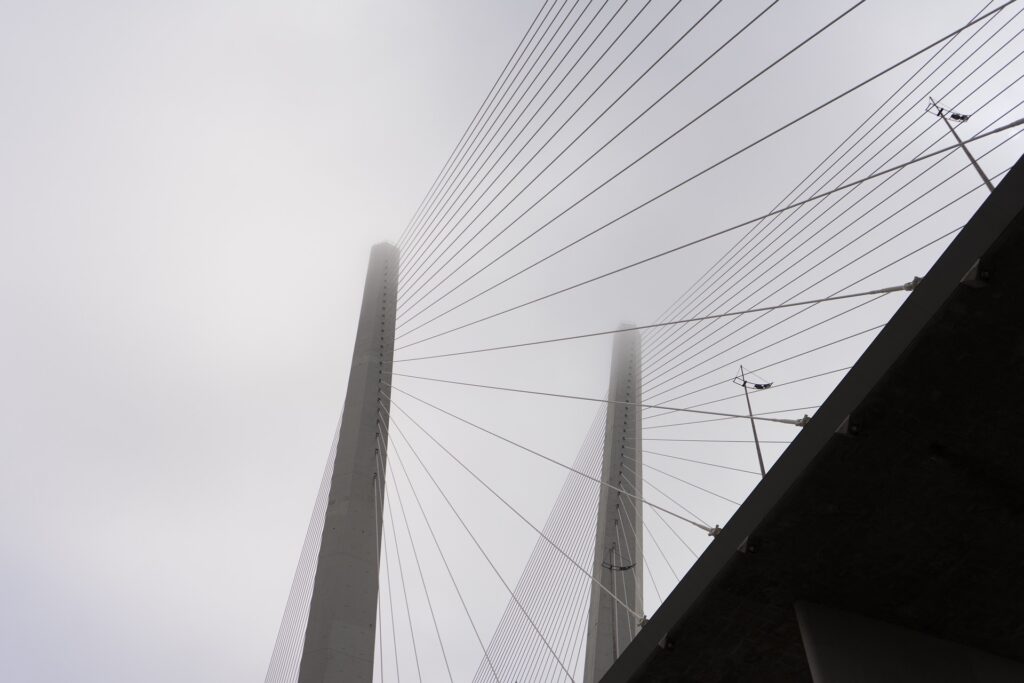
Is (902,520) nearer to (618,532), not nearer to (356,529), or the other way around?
(356,529)

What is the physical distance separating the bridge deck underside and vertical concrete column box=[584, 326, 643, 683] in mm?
7679

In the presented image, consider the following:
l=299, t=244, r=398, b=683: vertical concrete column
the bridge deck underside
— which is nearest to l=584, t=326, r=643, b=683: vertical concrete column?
l=299, t=244, r=398, b=683: vertical concrete column

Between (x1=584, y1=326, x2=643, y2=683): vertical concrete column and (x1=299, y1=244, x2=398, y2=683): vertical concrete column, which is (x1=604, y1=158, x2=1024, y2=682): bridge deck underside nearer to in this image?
(x1=299, y1=244, x2=398, y2=683): vertical concrete column

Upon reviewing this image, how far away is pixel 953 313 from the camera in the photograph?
564 centimetres

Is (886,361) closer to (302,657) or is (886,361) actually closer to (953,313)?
(953,313)

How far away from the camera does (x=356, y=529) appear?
1284 cm

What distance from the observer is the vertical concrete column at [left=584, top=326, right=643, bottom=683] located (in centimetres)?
1675

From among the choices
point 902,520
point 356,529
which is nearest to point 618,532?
point 356,529

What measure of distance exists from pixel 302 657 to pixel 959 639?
8.08 m

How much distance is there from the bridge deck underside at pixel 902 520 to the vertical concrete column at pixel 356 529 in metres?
4.85

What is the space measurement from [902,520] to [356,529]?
8103mm

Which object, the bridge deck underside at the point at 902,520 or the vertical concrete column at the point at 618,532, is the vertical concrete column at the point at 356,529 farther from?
the bridge deck underside at the point at 902,520

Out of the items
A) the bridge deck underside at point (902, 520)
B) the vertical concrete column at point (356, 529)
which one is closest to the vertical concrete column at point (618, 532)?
the vertical concrete column at point (356, 529)

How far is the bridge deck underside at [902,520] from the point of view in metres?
5.83
